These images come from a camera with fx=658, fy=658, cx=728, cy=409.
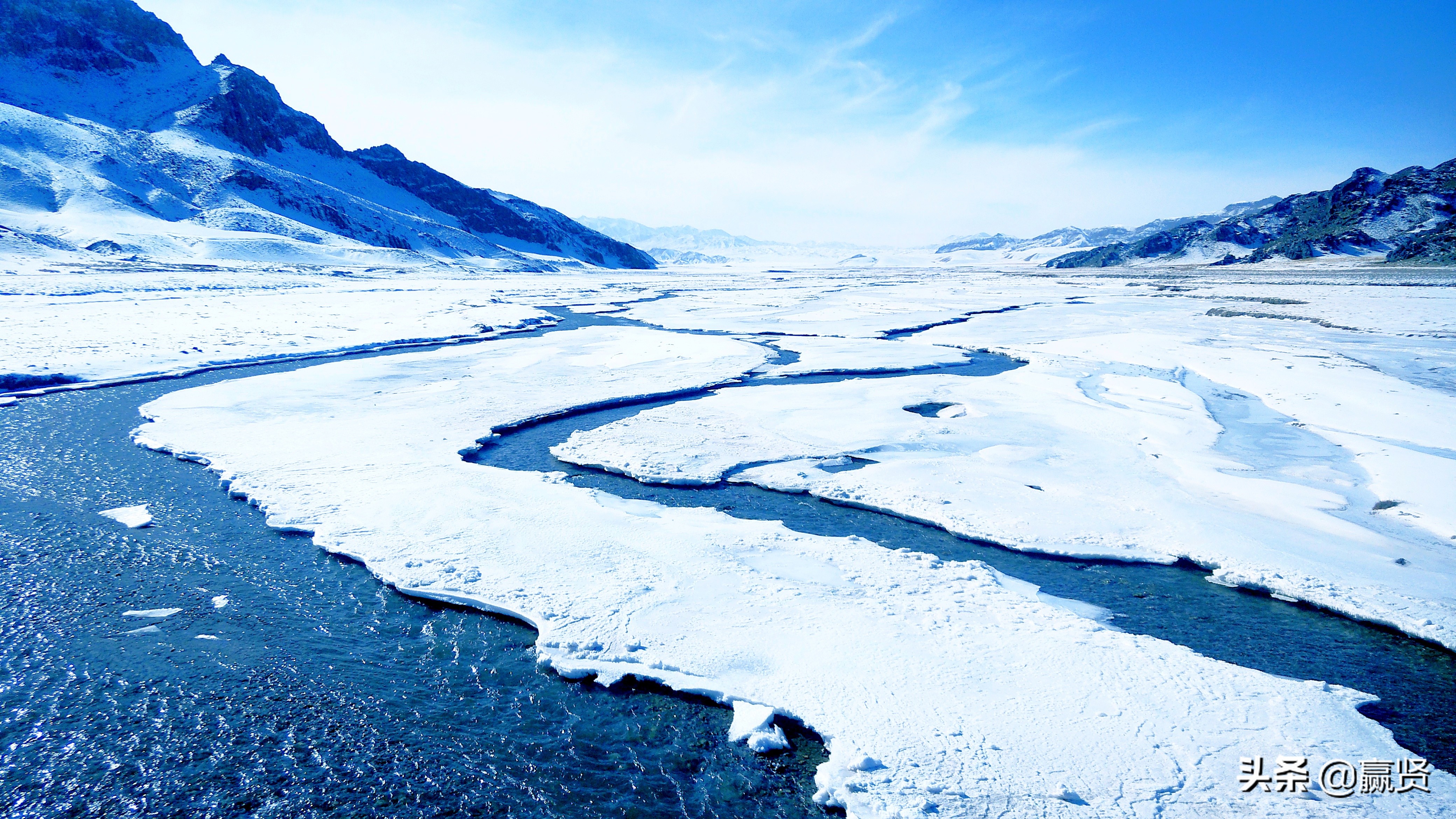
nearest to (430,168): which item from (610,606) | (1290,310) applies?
(1290,310)

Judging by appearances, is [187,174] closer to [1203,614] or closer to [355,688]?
[355,688]

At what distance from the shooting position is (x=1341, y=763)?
4.50 meters

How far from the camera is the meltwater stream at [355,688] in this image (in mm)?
4539

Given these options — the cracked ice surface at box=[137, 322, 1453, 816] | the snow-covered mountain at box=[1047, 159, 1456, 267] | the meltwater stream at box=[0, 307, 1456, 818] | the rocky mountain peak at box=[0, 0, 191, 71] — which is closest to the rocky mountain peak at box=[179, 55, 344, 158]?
the rocky mountain peak at box=[0, 0, 191, 71]

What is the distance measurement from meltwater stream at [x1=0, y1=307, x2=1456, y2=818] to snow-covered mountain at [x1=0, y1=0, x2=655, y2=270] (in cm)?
6408

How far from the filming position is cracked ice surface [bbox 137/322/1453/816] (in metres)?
4.42

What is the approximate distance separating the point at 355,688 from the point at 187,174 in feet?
323

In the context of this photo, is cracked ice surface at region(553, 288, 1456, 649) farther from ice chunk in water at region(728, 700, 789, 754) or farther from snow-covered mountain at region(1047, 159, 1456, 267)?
snow-covered mountain at region(1047, 159, 1456, 267)

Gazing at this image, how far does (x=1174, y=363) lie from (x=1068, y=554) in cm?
1405

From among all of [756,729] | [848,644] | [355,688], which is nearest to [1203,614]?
[848,644]

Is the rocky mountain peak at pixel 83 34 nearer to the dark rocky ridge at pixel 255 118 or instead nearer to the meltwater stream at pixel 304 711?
the dark rocky ridge at pixel 255 118

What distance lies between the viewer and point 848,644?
5.80m

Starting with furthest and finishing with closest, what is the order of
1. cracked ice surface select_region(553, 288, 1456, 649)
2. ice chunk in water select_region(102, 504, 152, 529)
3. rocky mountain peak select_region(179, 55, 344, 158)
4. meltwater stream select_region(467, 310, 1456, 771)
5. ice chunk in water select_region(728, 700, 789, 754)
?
rocky mountain peak select_region(179, 55, 344, 158) < ice chunk in water select_region(102, 504, 152, 529) < cracked ice surface select_region(553, 288, 1456, 649) < meltwater stream select_region(467, 310, 1456, 771) < ice chunk in water select_region(728, 700, 789, 754)

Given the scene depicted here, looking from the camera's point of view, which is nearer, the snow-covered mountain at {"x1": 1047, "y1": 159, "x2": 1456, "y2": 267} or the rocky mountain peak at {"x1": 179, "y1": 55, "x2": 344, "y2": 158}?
the snow-covered mountain at {"x1": 1047, "y1": 159, "x2": 1456, "y2": 267}
